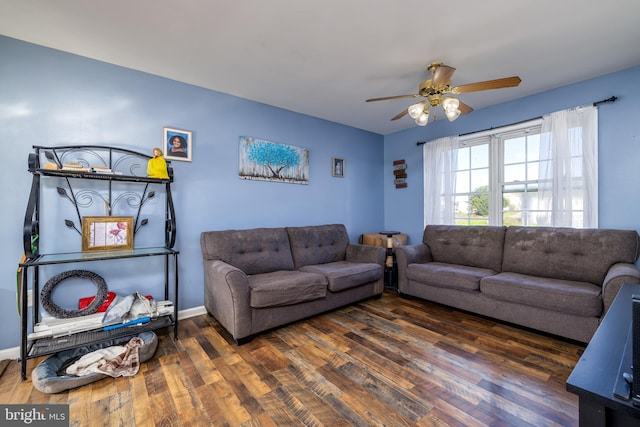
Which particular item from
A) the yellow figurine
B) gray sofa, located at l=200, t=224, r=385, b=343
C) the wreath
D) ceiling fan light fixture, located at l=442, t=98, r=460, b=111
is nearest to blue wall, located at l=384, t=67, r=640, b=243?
ceiling fan light fixture, located at l=442, t=98, r=460, b=111

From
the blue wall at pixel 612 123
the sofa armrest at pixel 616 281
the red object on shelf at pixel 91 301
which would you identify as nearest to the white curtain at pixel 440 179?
the blue wall at pixel 612 123

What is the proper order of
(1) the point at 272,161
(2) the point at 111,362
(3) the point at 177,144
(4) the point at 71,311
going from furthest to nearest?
(1) the point at 272,161
(3) the point at 177,144
(4) the point at 71,311
(2) the point at 111,362

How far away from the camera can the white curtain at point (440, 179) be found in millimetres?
3699

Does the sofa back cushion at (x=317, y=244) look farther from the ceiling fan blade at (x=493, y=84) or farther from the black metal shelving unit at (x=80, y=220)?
the ceiling fan blade at (x=493, y=84)

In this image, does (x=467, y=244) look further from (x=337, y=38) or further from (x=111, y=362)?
(x=111, y=362)

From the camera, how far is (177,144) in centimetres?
263

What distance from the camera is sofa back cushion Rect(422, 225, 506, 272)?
117 inches

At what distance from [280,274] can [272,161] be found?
1407 mm

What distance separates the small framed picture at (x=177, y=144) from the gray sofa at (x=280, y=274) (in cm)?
83

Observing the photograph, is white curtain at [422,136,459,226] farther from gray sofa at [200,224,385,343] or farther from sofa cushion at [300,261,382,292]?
sofa cushion at [300,261,382,292]

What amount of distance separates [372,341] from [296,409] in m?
0.93

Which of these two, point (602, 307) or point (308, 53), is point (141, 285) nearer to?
point (308, 53)

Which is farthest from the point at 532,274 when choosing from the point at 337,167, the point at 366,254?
the point at 337,167

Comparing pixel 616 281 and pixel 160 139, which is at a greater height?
pixel 160 139
